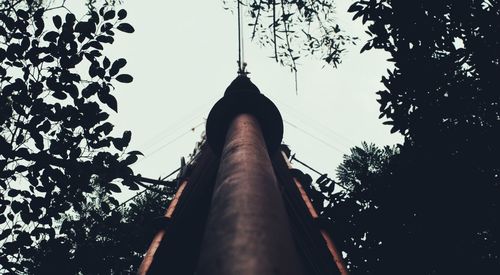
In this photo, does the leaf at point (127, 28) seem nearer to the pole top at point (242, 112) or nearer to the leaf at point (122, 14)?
the leaf at point (122, 14)

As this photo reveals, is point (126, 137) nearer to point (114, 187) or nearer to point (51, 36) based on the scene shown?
point (114, 187)

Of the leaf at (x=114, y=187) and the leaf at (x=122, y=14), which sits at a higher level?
the leaf at (x=122, y=14)

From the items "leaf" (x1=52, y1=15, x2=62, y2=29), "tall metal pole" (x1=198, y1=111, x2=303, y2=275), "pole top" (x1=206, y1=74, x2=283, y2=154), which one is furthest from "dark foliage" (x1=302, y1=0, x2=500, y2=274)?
"leaf" (x1=52, y1=15, x2=62, y2=29)

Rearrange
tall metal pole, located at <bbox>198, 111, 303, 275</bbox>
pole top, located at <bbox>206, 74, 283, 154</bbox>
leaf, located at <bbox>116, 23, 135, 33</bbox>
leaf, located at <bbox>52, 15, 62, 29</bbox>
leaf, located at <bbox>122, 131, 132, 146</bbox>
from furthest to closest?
pole top, located at <bbox>206, 74, 283, 154</bbox>, leaf, located at <bbox>122, 131, 132, 146</bbox>, leaf, located at <bbox>116, 23, 135, 33</bbox>, leaf, located at <bbox>52, 15, 62, 29</bbox>, tall metal pole, located at <bbox>198, 111, 303, 275</bbox>

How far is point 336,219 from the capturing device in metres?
5.89

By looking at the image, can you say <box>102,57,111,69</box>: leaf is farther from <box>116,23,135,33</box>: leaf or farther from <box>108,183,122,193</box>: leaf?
<box>108,183,122,193</box>: leaf

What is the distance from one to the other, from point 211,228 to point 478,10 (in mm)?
5136

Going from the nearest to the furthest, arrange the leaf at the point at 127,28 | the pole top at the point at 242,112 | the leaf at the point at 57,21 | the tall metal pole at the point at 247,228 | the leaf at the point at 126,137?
the tall metal pole at the point at 247,228
the leaf at the point at 57,21
the leaf at the point at 127,28
the leaf at the point at 126,137
the pole top at the point at 242,112

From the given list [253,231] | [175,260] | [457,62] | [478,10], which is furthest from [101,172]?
[478,10]

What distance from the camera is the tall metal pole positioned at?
5.21 ft

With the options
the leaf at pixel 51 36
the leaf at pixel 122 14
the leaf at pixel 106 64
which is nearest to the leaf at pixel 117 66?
the leaf at pixel 106 64

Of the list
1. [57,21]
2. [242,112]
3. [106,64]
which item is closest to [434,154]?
[242,112]

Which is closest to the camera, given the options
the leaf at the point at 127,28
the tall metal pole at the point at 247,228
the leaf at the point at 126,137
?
the tall metal pole at the point at 247,228

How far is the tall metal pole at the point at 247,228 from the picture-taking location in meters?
1.59
